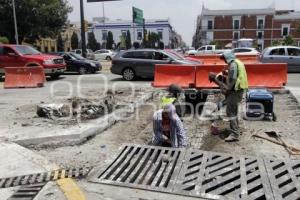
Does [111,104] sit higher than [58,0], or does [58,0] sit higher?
[58,0]

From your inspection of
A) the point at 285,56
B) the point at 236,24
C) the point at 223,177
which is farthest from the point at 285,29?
the point at 223,177

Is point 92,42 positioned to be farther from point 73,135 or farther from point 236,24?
point 73,135

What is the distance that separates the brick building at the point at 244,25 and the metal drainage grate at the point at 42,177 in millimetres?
86755

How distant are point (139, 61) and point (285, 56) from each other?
815 centimetres

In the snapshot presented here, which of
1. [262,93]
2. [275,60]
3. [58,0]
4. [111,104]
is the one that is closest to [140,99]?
[111,104]

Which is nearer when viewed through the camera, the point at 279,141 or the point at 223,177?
the point at 223,177

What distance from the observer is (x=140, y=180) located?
524 cm

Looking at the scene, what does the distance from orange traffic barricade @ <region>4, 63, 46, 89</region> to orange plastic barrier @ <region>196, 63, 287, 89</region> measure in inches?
285

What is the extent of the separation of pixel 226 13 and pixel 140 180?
3551 inches

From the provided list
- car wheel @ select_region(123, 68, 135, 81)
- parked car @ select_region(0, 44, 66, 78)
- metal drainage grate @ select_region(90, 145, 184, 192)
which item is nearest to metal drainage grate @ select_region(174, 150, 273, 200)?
metal drainage grate @ select_region(90, 145, 184, 192)

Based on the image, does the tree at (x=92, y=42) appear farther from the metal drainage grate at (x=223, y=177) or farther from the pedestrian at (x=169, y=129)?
the metal drainage grate at (x=223, y=177)

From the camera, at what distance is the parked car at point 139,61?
58.4 ft

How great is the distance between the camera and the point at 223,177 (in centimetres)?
516

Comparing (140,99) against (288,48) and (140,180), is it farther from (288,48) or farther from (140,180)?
(288,48)
